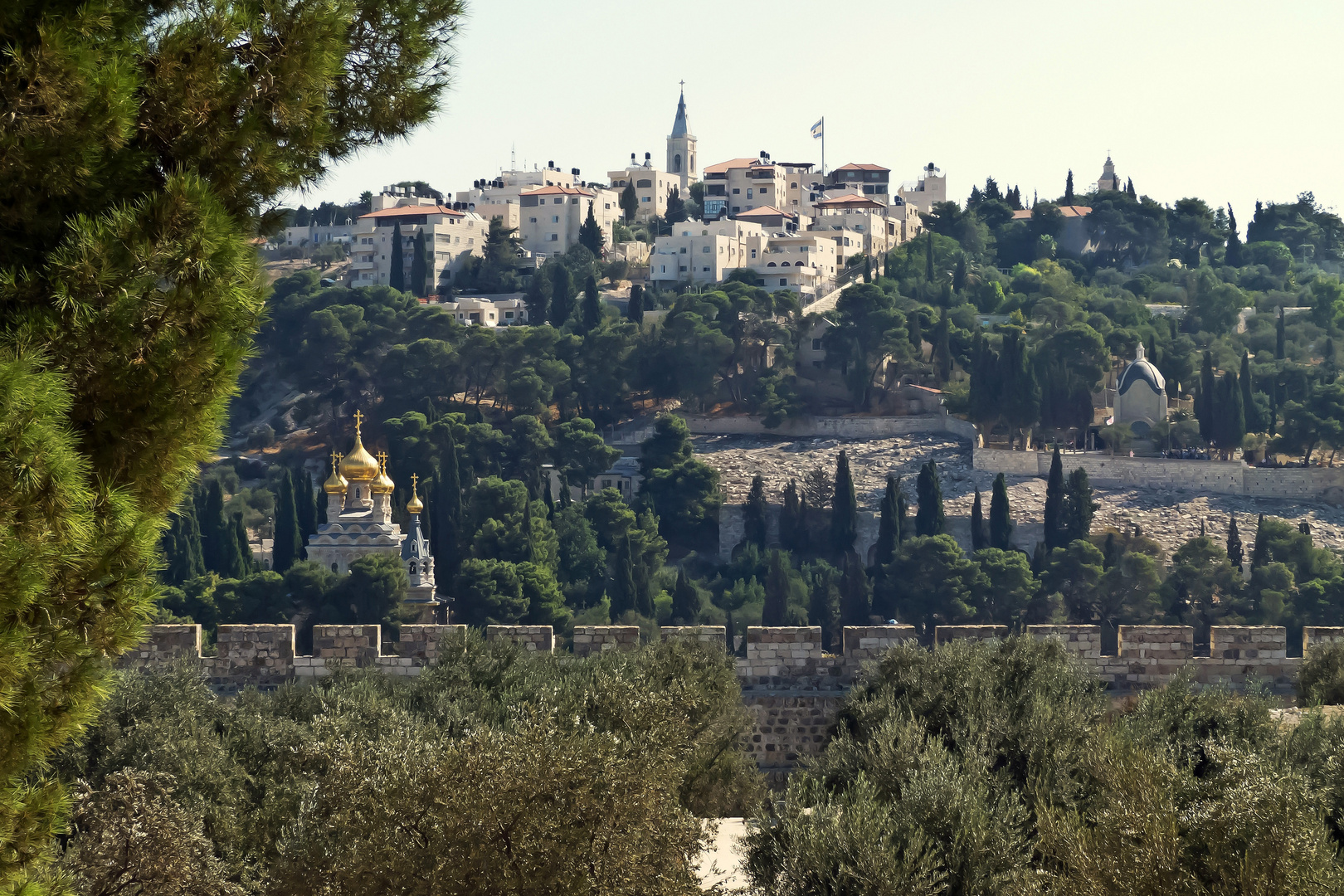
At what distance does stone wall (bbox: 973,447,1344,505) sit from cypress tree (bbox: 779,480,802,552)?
347 inches

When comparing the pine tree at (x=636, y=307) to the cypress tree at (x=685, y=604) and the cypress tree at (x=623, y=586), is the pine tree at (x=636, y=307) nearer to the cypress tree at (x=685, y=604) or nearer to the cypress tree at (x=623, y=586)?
the cypress tree at (x=623, y=586)

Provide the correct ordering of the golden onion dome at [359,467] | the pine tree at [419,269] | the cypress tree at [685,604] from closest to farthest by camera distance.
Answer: the golden onion dome at [359,467], the cypress tree at [685,604], the pine tree at [419,269]

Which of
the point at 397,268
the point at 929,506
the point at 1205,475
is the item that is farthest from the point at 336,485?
the point at 397,268

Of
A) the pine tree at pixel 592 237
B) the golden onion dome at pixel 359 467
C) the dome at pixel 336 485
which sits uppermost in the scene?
the pine tree at pixel 592 237

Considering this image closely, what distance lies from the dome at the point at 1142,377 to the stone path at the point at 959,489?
644 cm

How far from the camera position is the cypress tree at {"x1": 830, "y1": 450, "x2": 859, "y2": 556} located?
234ft

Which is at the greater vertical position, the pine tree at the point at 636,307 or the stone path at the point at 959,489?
the pine tree at the point at 636,307

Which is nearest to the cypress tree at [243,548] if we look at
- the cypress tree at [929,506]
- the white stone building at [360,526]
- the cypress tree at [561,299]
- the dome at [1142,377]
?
the white stone building at [360,526]

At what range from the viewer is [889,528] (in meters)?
68.3

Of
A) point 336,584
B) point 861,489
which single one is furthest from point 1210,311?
point 336,584

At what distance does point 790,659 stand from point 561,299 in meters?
80.2

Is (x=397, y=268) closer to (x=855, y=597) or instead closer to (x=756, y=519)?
(x=756, y=519)

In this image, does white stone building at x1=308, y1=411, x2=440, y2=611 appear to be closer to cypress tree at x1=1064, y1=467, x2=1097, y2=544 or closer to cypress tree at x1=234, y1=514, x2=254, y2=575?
cypress tree at x1=234, y1=514, x2=254, y2=575

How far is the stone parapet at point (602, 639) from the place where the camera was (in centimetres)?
1755
